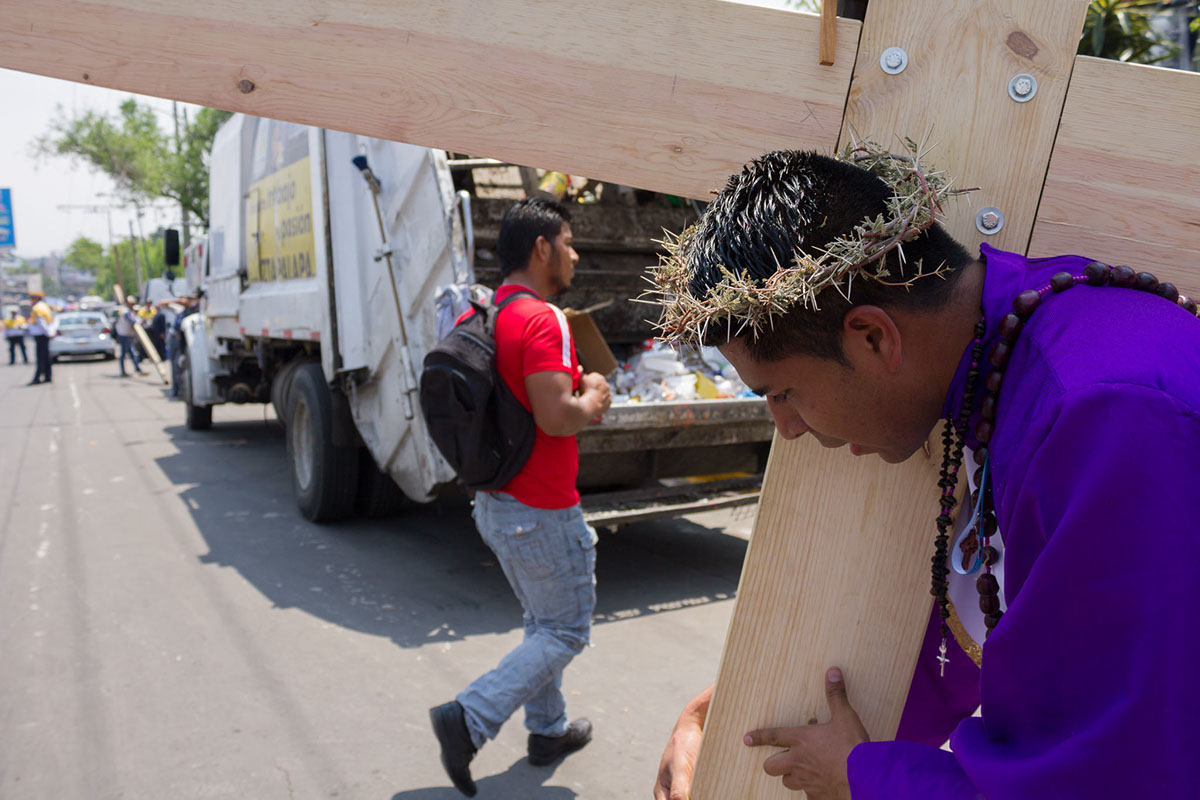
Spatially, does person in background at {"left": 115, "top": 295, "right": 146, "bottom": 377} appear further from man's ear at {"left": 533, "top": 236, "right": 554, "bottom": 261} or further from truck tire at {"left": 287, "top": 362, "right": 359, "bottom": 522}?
man's ear at {"left": 533, "top": 236, "right": 554, "bottom": 261}

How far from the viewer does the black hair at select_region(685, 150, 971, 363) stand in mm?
997

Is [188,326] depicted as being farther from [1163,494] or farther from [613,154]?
[1163,494]

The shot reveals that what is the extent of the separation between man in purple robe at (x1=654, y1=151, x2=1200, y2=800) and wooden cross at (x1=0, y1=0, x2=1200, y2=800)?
11cm

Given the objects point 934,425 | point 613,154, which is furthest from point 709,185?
point 934,425

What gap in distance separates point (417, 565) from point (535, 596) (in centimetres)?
265

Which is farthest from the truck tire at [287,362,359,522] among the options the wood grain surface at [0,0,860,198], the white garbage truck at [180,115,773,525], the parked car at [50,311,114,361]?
the parked car at [50,311,114,361]

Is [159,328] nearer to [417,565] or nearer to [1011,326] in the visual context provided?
[417,565]

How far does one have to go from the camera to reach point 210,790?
3.08 meters

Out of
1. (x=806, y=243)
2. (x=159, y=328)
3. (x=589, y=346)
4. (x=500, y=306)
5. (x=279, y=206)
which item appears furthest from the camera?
(x=159, y=328)

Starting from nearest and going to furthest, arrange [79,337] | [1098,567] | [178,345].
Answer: [1098,567]
[178,345]
[79,337]

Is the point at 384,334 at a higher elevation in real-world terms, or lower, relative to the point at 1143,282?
lower

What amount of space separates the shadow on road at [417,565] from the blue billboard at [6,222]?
1121 inches

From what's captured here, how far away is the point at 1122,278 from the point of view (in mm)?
968

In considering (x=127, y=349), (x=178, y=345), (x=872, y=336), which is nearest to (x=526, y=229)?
(x=872, y=336)
